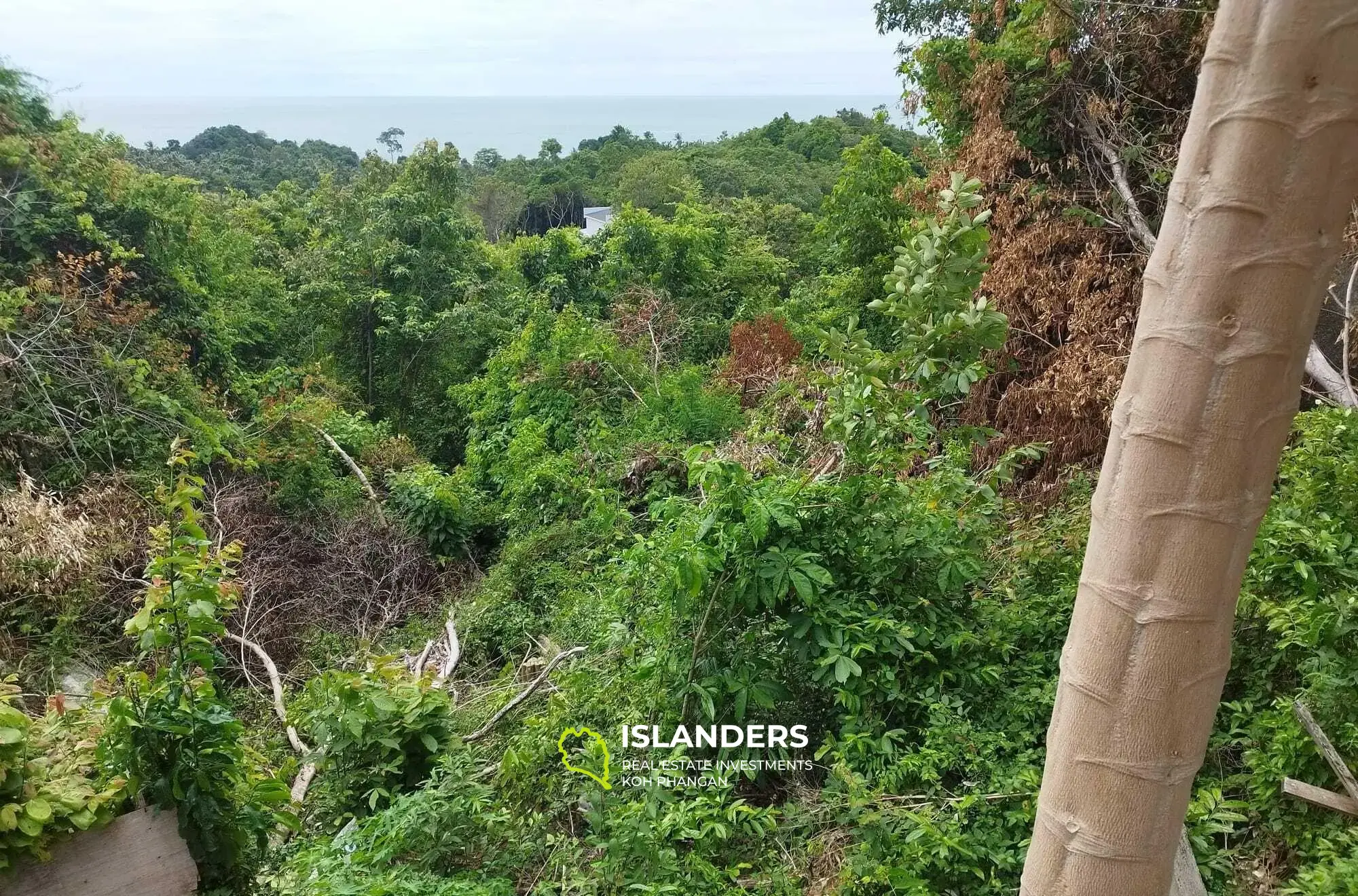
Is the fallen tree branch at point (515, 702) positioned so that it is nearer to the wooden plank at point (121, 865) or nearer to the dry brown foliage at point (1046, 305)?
the wooden plank at point (121, 865)

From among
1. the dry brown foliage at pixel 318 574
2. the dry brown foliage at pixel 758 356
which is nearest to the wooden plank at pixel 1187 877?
the dry brown foliage at pixel 318 574

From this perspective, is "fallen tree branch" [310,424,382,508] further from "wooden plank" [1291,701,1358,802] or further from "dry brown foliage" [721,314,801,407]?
"wooden plank" [1291,701,1358,802]

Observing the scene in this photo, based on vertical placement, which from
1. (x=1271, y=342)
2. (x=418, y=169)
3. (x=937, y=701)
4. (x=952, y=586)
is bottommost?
(x=937, y=701)


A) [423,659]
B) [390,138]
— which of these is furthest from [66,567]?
[390,138]

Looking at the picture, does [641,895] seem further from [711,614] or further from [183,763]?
[183,763]

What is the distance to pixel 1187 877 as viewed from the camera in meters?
1.89

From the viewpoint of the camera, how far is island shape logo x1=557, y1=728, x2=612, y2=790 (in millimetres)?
2480

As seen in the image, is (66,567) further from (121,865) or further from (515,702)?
(121,865)

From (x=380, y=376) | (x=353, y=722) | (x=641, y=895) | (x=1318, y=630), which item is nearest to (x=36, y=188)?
(x=380, y=376)

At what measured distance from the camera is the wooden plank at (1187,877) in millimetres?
1856

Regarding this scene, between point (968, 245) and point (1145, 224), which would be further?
point (1145, 224)

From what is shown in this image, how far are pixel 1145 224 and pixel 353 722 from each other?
5337mm

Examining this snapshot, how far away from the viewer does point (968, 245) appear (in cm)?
281

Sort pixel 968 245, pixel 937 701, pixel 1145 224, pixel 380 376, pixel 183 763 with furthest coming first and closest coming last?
pixel 380 376
pixel 1145 224
pixel 968 245
pixel 937 701
pixel 183 763
